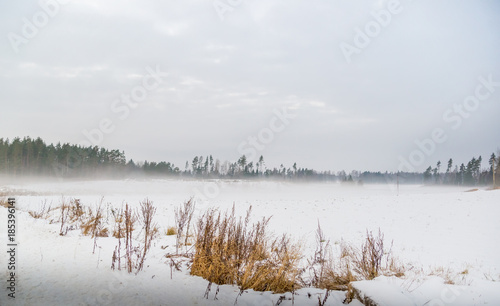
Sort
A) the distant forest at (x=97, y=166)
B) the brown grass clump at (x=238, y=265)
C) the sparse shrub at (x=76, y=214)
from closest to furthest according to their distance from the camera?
the brown grass clump at (x=238, y=265), the sparse shrub at (x=76, y=214), the distant forest at (x=97, y=166)

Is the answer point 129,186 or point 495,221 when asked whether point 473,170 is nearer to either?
point 495,221

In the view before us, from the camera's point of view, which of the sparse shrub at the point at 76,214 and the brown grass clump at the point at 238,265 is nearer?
the brown grass clump at the point at 238,265

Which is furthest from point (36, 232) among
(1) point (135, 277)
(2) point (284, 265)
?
(2) point (284, 265)

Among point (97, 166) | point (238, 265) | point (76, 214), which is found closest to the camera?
point (238, 265)

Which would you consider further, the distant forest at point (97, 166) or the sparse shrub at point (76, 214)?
the distant forest at point (97, 166)

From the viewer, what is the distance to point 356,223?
14.4 m

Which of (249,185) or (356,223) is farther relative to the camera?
(249,185)

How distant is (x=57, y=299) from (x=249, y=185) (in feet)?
159

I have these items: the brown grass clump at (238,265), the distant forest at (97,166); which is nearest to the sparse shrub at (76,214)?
the brown grass clump at (238,265)

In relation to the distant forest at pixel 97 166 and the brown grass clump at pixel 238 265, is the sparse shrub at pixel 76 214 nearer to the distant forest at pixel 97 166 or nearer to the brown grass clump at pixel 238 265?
the brown grass clump at pixel 238 265

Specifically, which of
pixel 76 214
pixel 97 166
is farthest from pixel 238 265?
pixel 97 166

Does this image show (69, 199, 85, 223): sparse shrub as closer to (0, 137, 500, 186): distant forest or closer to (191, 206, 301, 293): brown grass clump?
(191, 206, 301, 293): brown grass clump

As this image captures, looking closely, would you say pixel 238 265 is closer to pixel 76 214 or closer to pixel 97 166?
pixel 76 214

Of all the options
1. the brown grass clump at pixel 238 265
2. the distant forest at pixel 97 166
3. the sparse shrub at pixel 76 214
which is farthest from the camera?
the distant forest at pixel 97 166
